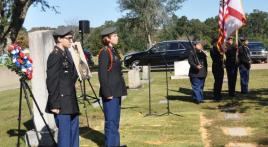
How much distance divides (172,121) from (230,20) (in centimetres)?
410

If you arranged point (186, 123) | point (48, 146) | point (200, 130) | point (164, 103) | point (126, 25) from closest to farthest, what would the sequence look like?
point (48, 146)
point (200, 130)
point (186, 123)
point (164, 103)
point (126, 25)

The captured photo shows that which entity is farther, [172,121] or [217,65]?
[217,65]

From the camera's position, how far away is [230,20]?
48.1 feet

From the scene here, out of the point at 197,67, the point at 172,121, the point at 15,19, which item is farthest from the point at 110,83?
A: the point at 15,19

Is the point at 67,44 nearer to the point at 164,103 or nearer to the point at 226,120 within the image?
the point at 226,120

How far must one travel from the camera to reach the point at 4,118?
14586mm

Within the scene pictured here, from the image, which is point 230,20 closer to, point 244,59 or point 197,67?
point 197,67

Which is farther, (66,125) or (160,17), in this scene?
(160,17)

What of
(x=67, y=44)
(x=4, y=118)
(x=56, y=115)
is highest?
(x=67, y=44)

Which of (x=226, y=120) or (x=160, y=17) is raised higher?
(x=160, y=17)

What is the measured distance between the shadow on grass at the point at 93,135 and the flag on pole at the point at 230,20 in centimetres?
510

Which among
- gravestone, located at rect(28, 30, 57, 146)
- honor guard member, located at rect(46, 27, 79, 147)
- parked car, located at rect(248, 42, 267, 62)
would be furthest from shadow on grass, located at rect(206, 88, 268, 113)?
parked car, located at rect(248, 42, 267, 62)

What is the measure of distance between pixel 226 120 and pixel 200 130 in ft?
4.56

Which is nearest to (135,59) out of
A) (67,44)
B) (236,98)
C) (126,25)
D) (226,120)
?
(236,98)
